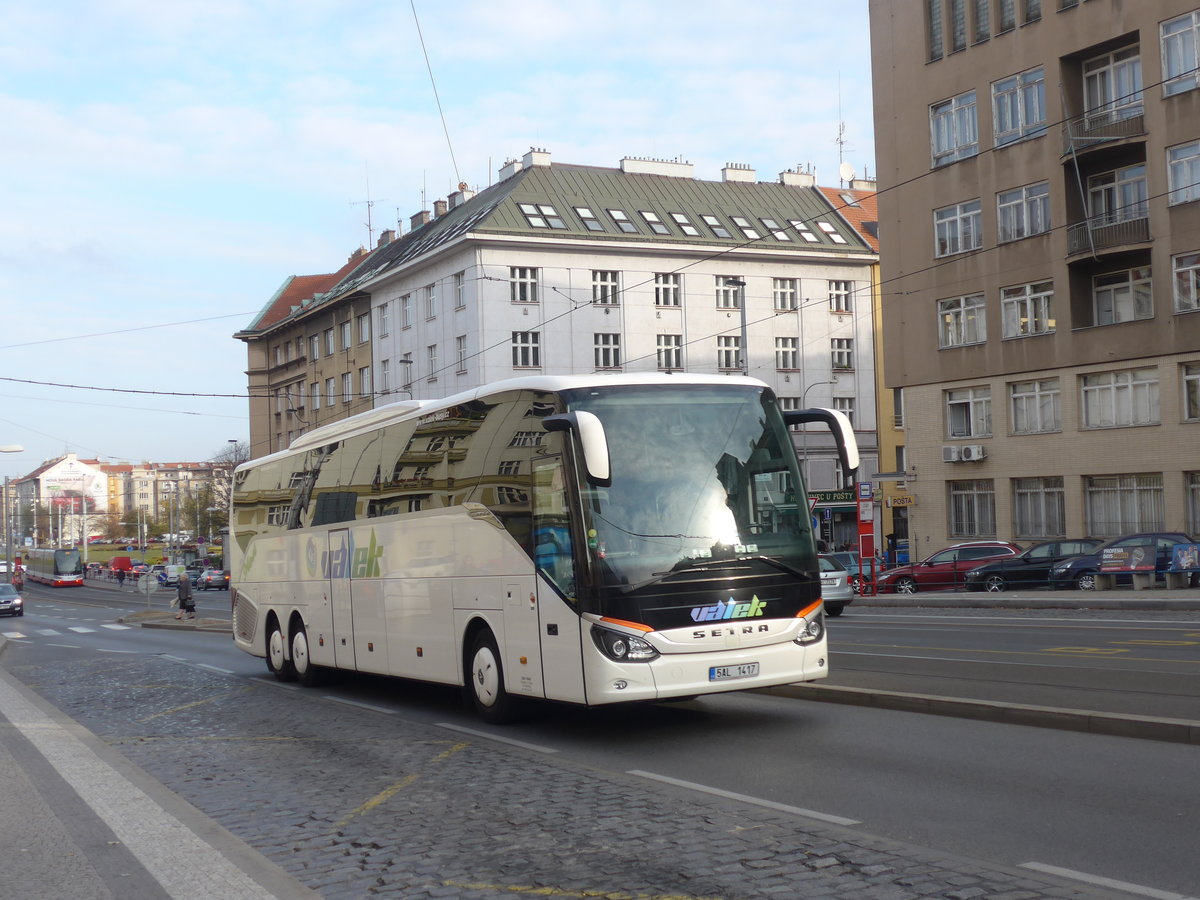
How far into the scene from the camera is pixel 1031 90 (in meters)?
39.3

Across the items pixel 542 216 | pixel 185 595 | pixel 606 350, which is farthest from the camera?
pixel 606 350

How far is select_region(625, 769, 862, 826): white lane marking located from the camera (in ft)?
24.7

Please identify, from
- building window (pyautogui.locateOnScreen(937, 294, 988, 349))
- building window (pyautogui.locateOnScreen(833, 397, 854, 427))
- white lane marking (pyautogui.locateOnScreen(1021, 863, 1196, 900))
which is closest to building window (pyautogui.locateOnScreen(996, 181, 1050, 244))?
building window (pyautogui.locateOnScreen(937, 294, 988, 349))

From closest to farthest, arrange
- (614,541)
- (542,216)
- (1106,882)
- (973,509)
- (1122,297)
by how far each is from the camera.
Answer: (1106,882) → (614,541) → (1122,297) → (973,509) → (542,216)

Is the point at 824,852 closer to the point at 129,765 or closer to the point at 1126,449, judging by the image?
the point at 129,765

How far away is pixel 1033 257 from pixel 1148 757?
108 ft

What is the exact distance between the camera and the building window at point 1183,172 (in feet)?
116

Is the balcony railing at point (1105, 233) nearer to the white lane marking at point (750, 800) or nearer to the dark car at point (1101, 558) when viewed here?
the dark car at point (1101, 558)

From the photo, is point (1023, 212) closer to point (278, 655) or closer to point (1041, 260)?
point (1041, 260)

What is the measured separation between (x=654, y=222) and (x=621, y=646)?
53765 millimetres

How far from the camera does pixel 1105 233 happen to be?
37.7 meters

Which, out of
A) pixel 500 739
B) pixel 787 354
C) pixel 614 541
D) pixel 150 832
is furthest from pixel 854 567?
pixel 150 832

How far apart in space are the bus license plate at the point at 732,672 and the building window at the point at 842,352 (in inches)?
2224

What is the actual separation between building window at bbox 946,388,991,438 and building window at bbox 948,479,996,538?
1.56 meters
